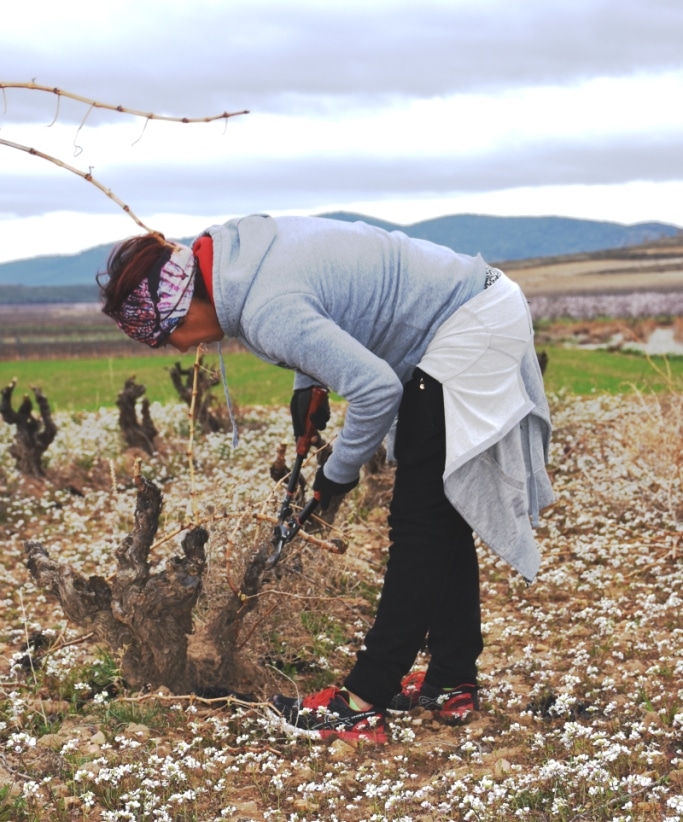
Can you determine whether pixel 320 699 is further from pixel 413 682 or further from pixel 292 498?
pixel 292 498

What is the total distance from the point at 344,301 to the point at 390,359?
0.39m

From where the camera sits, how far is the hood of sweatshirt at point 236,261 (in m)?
3.50

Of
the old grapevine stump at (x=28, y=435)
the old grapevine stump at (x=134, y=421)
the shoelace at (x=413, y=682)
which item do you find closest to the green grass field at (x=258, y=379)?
the old grapevine stump at (x=134, y=421)

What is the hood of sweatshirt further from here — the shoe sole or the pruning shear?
the shoe sole

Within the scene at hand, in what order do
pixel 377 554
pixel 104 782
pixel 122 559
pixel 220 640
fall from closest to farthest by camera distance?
pixel 104 782 < pixel 122 559 < pixel 220 640 < pixel 377 554

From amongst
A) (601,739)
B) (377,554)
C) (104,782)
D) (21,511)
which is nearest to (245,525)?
(377,554)

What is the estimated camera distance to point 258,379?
675 inches

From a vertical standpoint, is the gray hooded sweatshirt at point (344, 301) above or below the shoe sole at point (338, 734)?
above

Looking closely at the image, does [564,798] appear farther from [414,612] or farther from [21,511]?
[21,511]

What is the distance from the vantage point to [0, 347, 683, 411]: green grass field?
45.5ft

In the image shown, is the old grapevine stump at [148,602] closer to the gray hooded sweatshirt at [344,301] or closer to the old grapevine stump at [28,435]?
the gray hooded sweatshirt at [344,301]

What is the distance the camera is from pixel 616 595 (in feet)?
19.8

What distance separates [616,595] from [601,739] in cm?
230

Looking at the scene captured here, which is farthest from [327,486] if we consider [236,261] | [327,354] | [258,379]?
[258,379]
